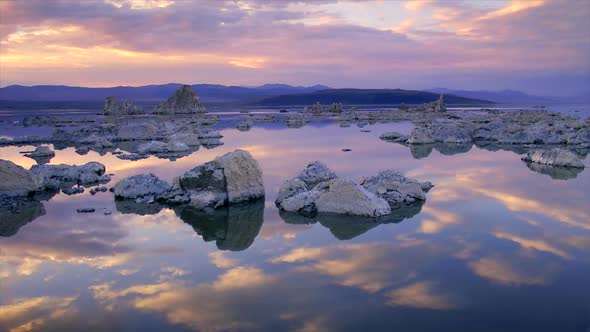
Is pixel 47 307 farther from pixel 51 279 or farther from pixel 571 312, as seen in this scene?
pixel 571 312

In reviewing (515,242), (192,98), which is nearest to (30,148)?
(515,242)

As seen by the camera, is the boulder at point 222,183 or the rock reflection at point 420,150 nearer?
the boulder at point 222,183

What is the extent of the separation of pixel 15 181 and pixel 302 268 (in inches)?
377

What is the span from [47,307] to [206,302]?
212 centimetres

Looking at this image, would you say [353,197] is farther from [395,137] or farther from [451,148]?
[395,137]

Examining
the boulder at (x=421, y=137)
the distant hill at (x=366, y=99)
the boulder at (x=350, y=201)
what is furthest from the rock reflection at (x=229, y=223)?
the distant hill at (x=366, y=99)

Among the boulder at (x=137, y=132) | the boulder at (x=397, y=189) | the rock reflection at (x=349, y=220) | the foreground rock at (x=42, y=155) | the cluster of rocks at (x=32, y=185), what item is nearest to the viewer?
Result: the rock reflection at (x=349, y=220)

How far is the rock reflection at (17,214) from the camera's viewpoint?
Result: 33.2ft

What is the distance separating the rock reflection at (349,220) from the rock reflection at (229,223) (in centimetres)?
79

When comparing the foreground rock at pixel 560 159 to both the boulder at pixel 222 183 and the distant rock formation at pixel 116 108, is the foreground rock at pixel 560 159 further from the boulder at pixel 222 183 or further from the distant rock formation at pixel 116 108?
the distant rock formation at pixel 116 108

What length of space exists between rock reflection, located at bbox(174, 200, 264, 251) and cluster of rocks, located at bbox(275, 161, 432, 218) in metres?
0.86

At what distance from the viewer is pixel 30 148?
1033 inches

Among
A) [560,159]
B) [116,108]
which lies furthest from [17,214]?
[116,108]

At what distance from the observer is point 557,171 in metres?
16.5
